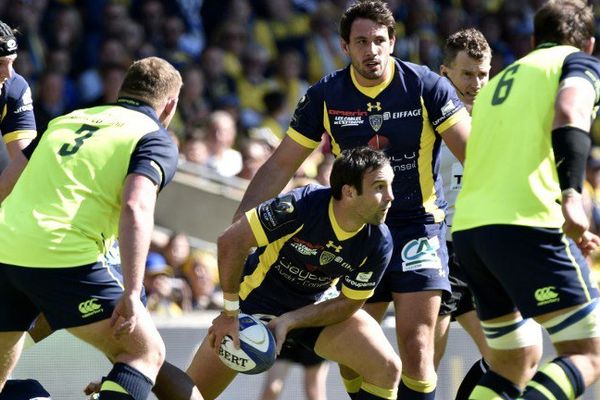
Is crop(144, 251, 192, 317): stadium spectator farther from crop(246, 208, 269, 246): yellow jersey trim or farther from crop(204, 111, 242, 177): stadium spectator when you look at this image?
crop(246, 208, 269, 246): yellow jersey trim

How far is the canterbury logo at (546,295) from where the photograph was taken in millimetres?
5371

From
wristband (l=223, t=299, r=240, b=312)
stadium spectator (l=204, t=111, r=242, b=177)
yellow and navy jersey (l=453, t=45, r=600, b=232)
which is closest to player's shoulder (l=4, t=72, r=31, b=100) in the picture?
wristband (l=223, t=299, r=240, b=312)

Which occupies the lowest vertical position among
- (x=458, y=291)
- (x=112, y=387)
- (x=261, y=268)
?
(x=458, y=291)

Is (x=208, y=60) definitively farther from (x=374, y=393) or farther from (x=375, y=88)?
(x=374, y=393)

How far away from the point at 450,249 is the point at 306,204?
5.24 feet

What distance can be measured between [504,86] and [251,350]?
1835 millimetres

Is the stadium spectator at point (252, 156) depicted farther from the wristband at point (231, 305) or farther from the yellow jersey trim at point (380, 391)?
the wristband at point (231, 305)

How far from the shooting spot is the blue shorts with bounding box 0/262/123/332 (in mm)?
5789

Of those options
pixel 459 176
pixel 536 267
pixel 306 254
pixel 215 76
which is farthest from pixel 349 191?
pixel 215 76

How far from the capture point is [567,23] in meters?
5.67

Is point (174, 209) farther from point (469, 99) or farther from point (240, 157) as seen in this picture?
point (469, 99)

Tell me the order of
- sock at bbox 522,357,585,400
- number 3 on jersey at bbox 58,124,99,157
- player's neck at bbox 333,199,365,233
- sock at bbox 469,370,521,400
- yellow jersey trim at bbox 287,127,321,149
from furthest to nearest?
yellow jersey trim at bbox 287,127,321,149 < player's neck at bbox 333,199,365,233 < number 3 on jersey at bbox 58,124,99,157 < sock at bbox 469,370,521,400 < sock at bbox 522,357,585,400

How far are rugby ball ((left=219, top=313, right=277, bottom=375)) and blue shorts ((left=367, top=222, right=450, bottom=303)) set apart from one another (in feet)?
2.89

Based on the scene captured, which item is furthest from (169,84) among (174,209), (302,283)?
(174,209)
